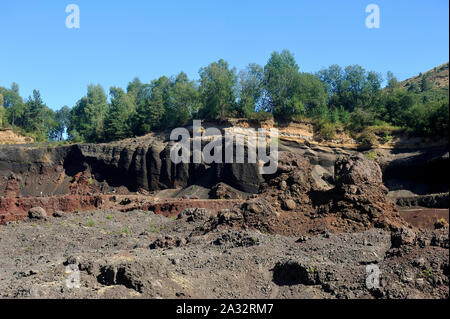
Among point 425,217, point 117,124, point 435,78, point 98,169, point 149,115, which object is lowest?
point 425,217

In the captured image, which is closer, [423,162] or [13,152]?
[423,162]

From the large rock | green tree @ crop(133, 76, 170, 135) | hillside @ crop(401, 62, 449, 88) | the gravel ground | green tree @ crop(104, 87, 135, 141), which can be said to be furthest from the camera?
hillside @ crop(401, 62, 449, 88)

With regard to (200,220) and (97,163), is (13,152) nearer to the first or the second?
(97,163)

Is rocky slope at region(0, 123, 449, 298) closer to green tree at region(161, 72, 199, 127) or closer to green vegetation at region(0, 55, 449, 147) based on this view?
green vegetation at region(0, 55, 449, 147)

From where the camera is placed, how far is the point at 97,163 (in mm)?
49031

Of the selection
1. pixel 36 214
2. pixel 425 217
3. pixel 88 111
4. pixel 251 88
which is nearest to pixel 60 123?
pixel 88 111
